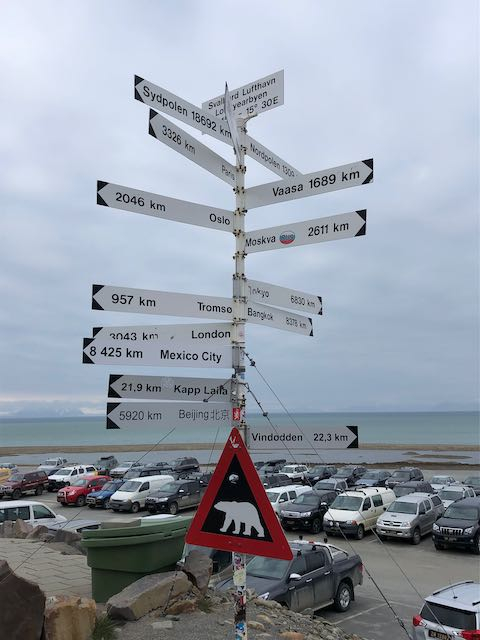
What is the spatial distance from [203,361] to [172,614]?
2.93 meters

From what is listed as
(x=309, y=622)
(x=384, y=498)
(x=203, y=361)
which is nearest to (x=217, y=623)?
(x=309, y=622)

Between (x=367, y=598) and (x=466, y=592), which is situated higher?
(x=466, y=592)

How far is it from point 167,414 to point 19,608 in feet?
6.57

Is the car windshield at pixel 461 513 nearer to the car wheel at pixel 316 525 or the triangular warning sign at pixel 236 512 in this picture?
the car wheel at pixel 316 525

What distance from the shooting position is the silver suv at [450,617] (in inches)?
335

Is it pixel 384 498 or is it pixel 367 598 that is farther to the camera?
pixel 384 498

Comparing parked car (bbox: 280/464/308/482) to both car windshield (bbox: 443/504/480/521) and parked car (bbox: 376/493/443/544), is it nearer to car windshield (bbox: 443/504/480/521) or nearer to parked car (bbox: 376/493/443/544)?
parked car (bbox: 376/493/443/544)

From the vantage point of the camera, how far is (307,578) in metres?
11.1

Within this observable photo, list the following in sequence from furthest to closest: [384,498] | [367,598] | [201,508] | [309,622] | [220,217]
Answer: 1. [384,498]
2. [367,598]
3. [309,622]
4. [220,217]
5. [201,508]

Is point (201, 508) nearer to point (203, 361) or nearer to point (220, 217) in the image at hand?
point (203, 361)

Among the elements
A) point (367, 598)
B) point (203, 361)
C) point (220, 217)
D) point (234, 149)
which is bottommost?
point (367, 598)

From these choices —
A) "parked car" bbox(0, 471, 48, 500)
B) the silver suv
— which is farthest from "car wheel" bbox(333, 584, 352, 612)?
"parked car" bbox(0, 471, 48, 500)

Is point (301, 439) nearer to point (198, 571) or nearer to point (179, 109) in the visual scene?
point (198, 571)

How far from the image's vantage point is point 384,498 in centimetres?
2348
